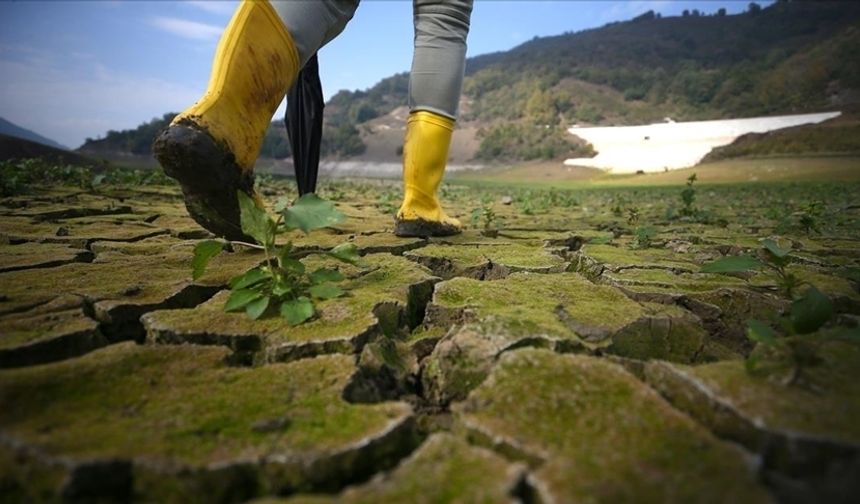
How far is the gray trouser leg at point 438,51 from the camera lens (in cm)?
201

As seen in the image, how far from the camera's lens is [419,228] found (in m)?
2.21

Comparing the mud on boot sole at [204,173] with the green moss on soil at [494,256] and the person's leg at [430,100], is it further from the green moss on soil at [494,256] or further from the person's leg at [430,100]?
the person's leg at [430,100]

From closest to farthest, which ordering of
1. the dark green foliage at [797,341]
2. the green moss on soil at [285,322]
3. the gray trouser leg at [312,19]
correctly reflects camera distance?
the dark green foliage at [797,341] → the green moss on soil at [285,322] → the gray trouser leg at [312,19]

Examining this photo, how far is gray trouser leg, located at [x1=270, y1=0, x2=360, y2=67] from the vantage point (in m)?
1.52

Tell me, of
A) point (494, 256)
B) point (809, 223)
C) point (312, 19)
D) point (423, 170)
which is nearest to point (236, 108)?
point (312, 19)

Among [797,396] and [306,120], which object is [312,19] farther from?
[797,396]

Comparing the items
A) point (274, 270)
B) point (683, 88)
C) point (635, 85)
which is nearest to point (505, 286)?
point (274, 270)

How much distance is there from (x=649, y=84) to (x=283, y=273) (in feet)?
171

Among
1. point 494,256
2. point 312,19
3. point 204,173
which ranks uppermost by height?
point 312,19

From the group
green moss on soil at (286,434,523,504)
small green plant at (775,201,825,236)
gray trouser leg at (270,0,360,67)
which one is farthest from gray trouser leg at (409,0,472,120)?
small green plant at (775,201,825,236)

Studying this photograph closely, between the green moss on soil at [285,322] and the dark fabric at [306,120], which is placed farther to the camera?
the dark fabric at [306,120]

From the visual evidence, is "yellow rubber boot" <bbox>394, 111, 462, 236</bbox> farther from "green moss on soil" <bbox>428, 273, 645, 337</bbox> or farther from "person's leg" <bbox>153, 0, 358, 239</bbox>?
"green moss on soil" <bbox>428, 273, 645, 337</bbox>

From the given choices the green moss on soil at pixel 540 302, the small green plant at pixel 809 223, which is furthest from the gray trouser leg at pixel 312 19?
the small green plant at pixel 809 223

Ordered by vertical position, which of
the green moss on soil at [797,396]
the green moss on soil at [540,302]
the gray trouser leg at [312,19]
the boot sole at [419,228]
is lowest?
the green moss on soil at [540,302]
